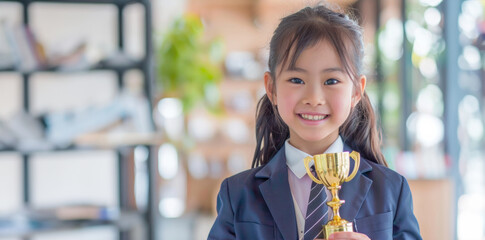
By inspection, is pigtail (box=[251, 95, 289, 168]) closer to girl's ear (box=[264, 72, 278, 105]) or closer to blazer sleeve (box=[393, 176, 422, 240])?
girl's ear (box=[264, 72, 278, 105])

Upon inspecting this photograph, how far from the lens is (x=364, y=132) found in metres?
1.25

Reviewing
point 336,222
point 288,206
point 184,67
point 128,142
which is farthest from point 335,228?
point 184,67

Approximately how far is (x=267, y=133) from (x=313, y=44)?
0.80 ft

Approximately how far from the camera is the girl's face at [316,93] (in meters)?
1.09

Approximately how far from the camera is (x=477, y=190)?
450 centimetres

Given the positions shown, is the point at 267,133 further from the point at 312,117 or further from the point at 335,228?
the point at 335,228

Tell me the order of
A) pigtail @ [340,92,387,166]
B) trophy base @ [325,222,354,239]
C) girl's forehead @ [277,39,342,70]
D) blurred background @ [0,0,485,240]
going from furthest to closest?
blurred background @ [0,0,485,240]
pigtail @ [340,92,387,166]
girl's forehead @ [277,39,342,70]
trophy base @ [325,222,354,239]

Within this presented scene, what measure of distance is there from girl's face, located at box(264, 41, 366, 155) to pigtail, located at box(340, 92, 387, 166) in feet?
0.41

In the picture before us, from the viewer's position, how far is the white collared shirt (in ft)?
3.76

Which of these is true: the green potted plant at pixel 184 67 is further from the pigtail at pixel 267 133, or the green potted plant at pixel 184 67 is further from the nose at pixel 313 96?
the nose at pixel 313 96

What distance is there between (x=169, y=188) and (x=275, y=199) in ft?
25.1

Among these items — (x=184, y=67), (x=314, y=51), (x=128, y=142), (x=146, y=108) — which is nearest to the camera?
(x=314, y=51)

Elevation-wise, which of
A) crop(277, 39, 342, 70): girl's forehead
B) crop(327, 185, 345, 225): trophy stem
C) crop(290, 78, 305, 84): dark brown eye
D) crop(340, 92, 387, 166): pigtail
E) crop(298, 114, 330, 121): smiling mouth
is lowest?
crop(327, 185, 345, 225): trophy stem

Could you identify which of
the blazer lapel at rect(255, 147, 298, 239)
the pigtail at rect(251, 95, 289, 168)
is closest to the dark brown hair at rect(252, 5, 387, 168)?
the pigtail at rect(251, 95, 289, 168)
